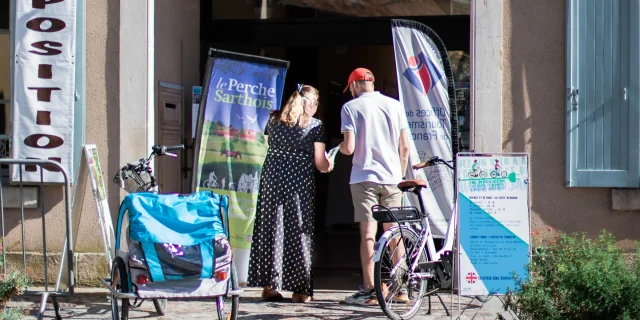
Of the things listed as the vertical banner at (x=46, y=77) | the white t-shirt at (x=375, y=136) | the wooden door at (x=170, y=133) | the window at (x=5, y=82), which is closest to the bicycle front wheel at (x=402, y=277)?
the white t-shirt at (x=375, y=136)

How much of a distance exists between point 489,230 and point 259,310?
6.69 feet

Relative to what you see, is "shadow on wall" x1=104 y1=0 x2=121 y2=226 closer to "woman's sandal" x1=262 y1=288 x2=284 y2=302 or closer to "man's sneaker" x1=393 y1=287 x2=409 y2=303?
"woman's sandal" x1=262 y1=288 x2=284 y2=302

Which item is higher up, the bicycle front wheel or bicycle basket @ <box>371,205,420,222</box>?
bicycle basket @ <box>371,205,420,222</box>

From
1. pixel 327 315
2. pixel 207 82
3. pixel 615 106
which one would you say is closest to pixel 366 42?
pixel 207 82

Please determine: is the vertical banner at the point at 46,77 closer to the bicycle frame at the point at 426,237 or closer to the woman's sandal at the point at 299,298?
the woman's sandal at the point at 299,298

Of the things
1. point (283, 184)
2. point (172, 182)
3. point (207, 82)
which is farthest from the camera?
point (172, 182)

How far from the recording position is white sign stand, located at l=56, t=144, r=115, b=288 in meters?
7.06

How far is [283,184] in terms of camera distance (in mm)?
7766

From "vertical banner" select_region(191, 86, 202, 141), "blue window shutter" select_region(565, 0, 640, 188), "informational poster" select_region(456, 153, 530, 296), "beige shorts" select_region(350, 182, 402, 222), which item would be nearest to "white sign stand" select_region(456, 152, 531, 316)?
"informational poster" select_region(456, 153, 530, 296)

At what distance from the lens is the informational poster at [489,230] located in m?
6.50

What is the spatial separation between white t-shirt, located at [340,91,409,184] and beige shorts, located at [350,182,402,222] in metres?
0.04

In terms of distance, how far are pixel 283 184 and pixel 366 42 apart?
2.15 m

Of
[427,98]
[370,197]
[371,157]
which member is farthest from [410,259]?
[427,98]

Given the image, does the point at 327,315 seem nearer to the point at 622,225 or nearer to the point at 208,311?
the point at 208,311
